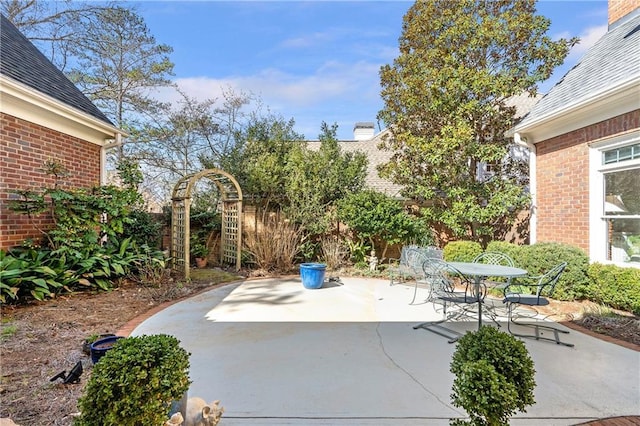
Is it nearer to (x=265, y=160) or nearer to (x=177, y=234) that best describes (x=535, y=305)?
(x=265, y=160)

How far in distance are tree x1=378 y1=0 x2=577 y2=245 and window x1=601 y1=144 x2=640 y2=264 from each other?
1969mm

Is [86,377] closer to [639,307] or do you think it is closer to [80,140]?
[80,140]

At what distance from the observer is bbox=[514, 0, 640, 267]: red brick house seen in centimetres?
504

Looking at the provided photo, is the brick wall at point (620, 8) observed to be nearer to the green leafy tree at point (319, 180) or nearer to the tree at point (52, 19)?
the green leafy tree at point (319, 180)

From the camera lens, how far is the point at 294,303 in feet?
17.8

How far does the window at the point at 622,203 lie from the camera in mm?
5094

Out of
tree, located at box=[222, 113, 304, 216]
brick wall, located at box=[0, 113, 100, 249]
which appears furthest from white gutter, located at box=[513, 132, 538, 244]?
brick wall, located at box=[0, 113, 100, 249]

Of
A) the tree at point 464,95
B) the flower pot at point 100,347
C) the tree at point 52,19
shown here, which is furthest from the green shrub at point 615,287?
the tree at point 52,19

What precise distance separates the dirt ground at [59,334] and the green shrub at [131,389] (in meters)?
0.90

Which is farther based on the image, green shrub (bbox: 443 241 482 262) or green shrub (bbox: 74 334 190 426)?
green shrub (bbox: 443 241 482 262)

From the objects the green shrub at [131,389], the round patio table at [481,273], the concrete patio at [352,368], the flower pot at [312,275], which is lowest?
the concrete patio at [352,368]

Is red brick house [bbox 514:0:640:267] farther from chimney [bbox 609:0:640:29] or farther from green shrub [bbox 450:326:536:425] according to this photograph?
green shrub [bbox 450:326:536:425]

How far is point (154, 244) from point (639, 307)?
9.54m

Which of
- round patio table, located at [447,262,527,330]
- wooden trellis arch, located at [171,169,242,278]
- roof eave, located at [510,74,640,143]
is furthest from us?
wooden trellis arch, located at [171,169,242,278]
